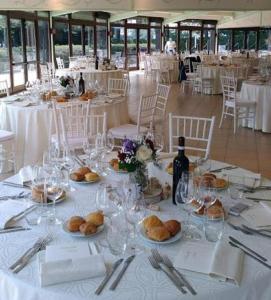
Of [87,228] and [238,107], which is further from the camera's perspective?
[238,107]

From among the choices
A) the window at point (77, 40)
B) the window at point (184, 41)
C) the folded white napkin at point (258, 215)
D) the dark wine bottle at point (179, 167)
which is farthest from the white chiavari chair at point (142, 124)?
the window at point (184, 41)

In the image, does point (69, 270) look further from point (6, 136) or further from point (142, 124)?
point (142, 124)

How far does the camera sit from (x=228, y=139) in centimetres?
685

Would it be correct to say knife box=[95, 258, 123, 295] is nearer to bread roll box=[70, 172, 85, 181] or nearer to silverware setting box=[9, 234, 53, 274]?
silverware setting box=[9, 234, 53, 274]

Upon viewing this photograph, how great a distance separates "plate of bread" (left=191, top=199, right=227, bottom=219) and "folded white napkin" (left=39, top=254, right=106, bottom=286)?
0.58m

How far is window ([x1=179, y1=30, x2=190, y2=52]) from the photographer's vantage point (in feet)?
71.6

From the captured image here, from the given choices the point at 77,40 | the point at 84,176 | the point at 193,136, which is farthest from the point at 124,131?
the point at 77,40

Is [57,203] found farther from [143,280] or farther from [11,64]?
[11,64]

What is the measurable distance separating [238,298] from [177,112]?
7.91 meters

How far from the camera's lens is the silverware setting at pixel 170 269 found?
1.48 meters

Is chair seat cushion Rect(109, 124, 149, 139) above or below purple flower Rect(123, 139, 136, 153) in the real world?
below

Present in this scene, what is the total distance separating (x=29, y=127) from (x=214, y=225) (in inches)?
145

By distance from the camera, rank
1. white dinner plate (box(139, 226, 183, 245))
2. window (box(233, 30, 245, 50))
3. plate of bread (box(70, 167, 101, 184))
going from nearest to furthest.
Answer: white dinner plate (box(139, 226, 183, 245))
plate of bread (box(70, 167, 101, 184))
window (box(233, 30, 245, 50))

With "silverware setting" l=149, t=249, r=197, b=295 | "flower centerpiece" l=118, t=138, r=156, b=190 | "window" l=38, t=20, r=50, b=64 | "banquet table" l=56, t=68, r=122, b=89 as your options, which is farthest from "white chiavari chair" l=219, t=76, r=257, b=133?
"window" l=38, t=20, r=50, b=64
